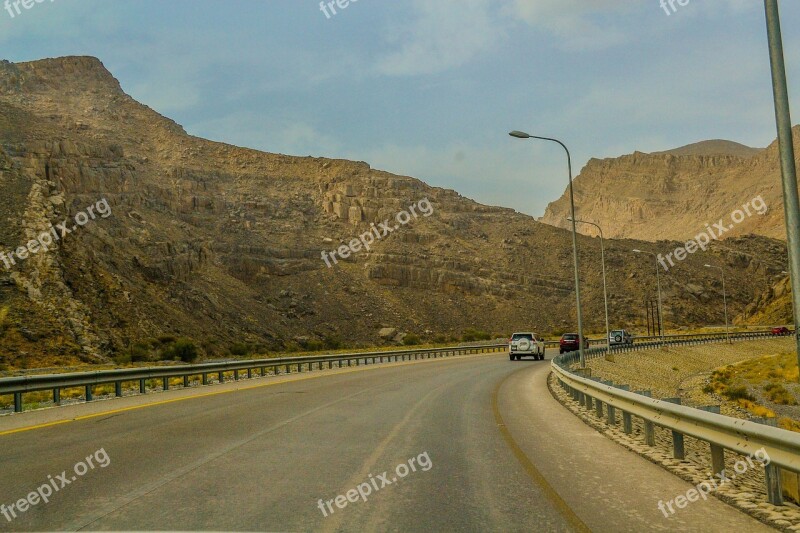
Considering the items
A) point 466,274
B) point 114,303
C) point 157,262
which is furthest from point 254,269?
point 114,303

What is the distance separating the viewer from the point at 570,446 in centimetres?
1058

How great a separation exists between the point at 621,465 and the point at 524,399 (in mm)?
10407

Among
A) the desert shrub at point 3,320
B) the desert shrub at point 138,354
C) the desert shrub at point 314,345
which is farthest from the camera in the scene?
the desert shrub at point 314,345

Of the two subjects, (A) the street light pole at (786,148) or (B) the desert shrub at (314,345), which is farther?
(B) the desert shrub at (314,345)

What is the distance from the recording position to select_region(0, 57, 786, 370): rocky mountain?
4828 cm

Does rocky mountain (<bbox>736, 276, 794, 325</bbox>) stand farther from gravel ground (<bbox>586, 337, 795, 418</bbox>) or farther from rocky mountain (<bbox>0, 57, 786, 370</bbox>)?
gravel ground (<bbox>586, 337, 795, 418</bbox>)

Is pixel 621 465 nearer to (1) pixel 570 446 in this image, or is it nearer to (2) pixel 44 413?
(1) pixel 570 446

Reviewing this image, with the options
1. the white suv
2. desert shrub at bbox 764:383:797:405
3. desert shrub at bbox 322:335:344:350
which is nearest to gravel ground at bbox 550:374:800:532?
desert shrub at bbox 764:383:797:405

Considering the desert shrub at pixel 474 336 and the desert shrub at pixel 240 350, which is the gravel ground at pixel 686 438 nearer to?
the desert shrub at pixel 240 350

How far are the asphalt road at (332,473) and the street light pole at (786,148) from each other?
2.77 meters

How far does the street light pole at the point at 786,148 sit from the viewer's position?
8305 millimetres

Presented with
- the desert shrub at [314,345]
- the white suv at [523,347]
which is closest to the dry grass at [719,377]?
the white suv at [523,347]

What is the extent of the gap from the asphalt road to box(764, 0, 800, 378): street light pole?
9.10ft

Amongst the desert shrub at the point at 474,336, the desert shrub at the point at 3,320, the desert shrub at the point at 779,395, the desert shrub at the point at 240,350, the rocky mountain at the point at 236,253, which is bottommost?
the desert shrub at the point at 779,395
